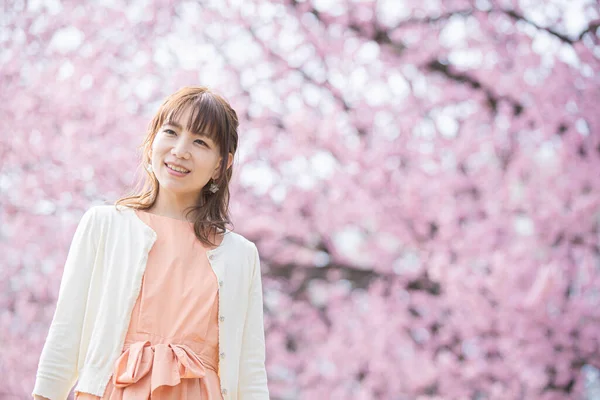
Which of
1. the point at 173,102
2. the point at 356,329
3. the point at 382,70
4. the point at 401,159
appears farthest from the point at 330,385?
the point at 173,102

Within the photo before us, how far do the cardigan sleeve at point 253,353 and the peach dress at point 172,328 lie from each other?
0.11 meters

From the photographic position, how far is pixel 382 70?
4730 millimetres

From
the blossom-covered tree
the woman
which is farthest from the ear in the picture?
the blossom-covered tree

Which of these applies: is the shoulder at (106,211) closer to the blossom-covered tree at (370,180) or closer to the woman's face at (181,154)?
the woman's face at (181,154)

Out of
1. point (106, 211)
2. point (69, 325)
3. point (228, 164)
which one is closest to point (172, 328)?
point (69, 325)

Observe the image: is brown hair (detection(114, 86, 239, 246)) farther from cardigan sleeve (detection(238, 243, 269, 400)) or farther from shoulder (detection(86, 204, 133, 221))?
cardigan sleeve (detection(238, 243, 269, 400))

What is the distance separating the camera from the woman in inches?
65.0

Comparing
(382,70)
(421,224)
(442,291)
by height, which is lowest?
(442,291)

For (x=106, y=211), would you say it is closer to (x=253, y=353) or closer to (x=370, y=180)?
(x=253, y=353)

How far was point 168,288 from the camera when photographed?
1744mm

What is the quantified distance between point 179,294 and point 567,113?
3039mm

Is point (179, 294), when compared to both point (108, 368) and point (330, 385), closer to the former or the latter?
point (108, 368)

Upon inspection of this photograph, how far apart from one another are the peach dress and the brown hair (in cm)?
4

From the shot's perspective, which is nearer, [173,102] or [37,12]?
[173,102]
